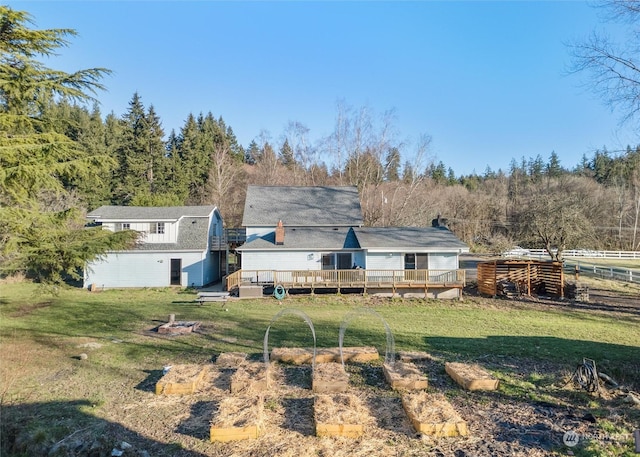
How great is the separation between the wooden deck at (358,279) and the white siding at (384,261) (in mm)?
767

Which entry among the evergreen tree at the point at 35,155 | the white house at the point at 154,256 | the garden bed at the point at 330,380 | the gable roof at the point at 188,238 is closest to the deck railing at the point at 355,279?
the white house at the point at 154,256

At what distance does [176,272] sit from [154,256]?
5.79ft

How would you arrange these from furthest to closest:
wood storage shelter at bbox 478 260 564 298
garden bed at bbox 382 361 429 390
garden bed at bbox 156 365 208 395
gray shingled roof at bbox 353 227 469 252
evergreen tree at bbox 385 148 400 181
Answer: evergreen tree at bbox 385 148 400 181 < gray shingled roof at bbox 353 227 469 252 < wood storage shelter at bbox 478 260 564 298 < garden bed at bbox 382 361 429 390 < garden bed at bbox 156 365 208 395

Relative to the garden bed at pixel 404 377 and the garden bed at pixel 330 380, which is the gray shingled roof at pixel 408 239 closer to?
the garden bed at pixel 404 377

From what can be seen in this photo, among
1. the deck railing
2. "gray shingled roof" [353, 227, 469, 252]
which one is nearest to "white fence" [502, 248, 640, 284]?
"gray shingled roof" [353, 227, 469, 252]

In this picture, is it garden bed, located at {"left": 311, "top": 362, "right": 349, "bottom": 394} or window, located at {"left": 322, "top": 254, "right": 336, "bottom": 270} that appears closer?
garden bed, located at {"left": 311, "top": 362, "right": 349, "bottom": 394}

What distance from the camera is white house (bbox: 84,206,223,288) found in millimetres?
24516

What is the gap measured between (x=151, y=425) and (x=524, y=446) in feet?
18.3

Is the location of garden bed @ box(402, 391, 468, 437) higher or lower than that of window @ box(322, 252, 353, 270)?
lower

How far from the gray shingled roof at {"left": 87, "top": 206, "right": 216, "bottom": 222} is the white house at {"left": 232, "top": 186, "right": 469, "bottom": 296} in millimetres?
4049

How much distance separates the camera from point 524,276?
73.9ft

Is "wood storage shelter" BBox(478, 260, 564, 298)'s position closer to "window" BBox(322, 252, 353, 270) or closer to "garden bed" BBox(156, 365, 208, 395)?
"window" BBox(322, 252, 353, 270)

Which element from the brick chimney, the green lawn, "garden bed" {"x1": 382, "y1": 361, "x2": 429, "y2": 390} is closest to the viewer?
"garden bed" {"x1": 382, "y1": 361, "x2": 429, "y2": 390}

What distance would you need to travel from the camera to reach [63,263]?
32.3 ft
